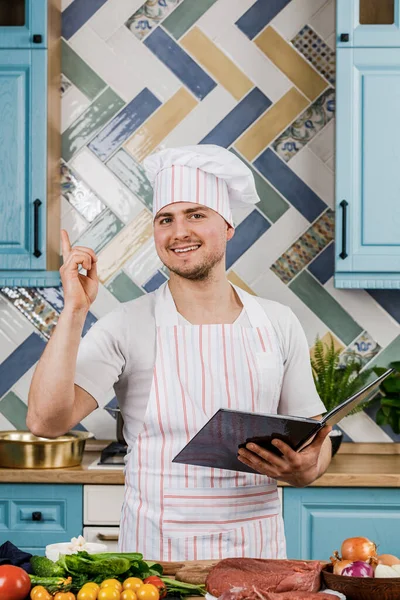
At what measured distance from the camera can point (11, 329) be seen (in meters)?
3.45

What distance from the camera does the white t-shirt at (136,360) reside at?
1.89 meters

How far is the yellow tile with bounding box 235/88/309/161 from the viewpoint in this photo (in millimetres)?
3447

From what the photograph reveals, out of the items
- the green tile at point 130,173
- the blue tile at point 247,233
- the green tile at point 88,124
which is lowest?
the blue tile at point 247,233

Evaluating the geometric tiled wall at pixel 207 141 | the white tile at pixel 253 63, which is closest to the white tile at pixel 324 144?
the geometric tiled wall at pixel 207 141

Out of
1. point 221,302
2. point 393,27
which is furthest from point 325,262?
point 221,302

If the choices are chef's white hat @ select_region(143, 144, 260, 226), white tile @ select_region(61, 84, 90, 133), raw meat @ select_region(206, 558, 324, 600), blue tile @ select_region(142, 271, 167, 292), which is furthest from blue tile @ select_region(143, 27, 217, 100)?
raw meat @ select_region(206, 558, 324, 600)

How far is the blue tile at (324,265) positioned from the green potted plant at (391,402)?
0.44m

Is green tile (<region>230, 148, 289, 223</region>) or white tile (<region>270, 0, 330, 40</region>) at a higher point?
white tile (<region>270, 0, 330, 40</region>)

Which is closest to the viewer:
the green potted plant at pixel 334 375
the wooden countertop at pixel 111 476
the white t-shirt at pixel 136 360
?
the white t-shirt at pixel 136 360

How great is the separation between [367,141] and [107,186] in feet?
3.61

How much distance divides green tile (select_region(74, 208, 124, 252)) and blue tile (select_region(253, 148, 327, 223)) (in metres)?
0.65

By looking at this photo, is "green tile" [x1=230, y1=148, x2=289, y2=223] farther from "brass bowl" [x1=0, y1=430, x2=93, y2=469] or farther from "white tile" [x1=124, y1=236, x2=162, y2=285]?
"brass bowl" [x1=0, y1=430, x2=93, y2=469]

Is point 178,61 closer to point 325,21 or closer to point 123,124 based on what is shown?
point 123,124

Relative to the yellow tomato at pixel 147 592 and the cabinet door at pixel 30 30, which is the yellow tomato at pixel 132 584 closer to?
the yellow tomato at pixel 147 592
